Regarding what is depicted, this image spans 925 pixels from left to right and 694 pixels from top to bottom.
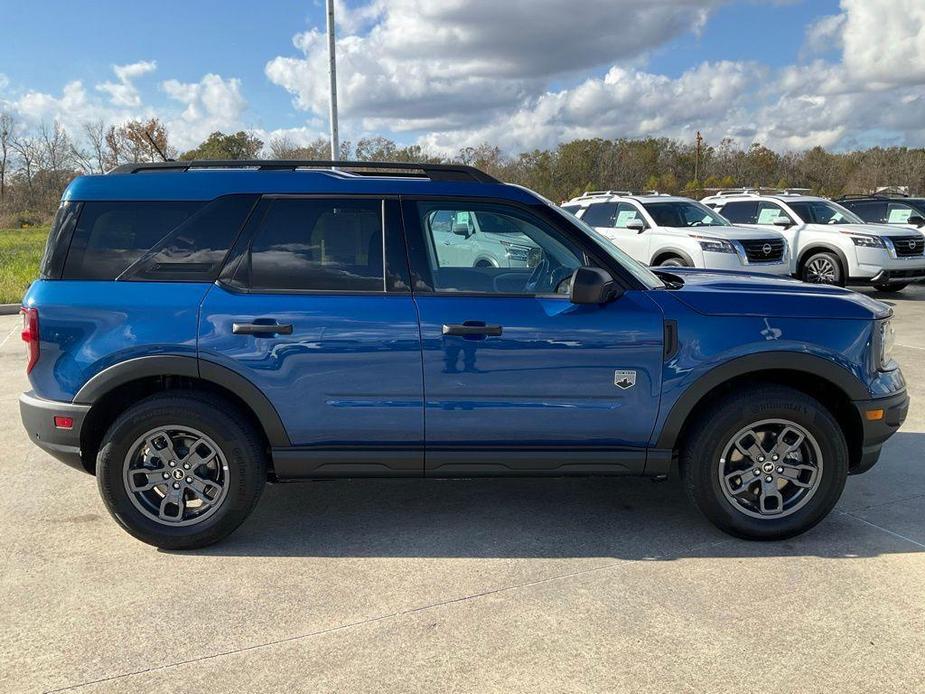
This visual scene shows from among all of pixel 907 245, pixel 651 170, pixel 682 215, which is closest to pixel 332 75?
pixel 682 215

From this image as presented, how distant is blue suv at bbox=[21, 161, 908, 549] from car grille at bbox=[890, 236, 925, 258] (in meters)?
11.2

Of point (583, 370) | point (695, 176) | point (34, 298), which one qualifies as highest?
point (695, 176)

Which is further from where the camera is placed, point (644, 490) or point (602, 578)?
point (644, 490)

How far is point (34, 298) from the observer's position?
12.0 feet

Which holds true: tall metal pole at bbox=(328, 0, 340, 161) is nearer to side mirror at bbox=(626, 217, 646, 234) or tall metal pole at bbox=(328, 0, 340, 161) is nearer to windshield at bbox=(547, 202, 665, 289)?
side mirror at bbox=(626, 217, 646, 234)

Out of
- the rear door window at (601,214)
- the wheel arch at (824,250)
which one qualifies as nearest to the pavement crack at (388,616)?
the rear door window at (601,214)

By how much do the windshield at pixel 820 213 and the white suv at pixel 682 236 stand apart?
210cm

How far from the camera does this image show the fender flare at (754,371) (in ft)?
12.1

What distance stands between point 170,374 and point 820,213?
14.1 m

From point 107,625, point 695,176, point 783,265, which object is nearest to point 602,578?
point 107,625

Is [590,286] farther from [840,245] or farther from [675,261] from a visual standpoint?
[840,245]

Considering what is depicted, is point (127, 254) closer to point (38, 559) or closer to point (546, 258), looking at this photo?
point (38, 559)

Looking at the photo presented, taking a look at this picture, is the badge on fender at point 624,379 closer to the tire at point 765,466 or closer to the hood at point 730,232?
the tire at point 765,466

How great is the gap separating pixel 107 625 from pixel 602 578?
214 cm
